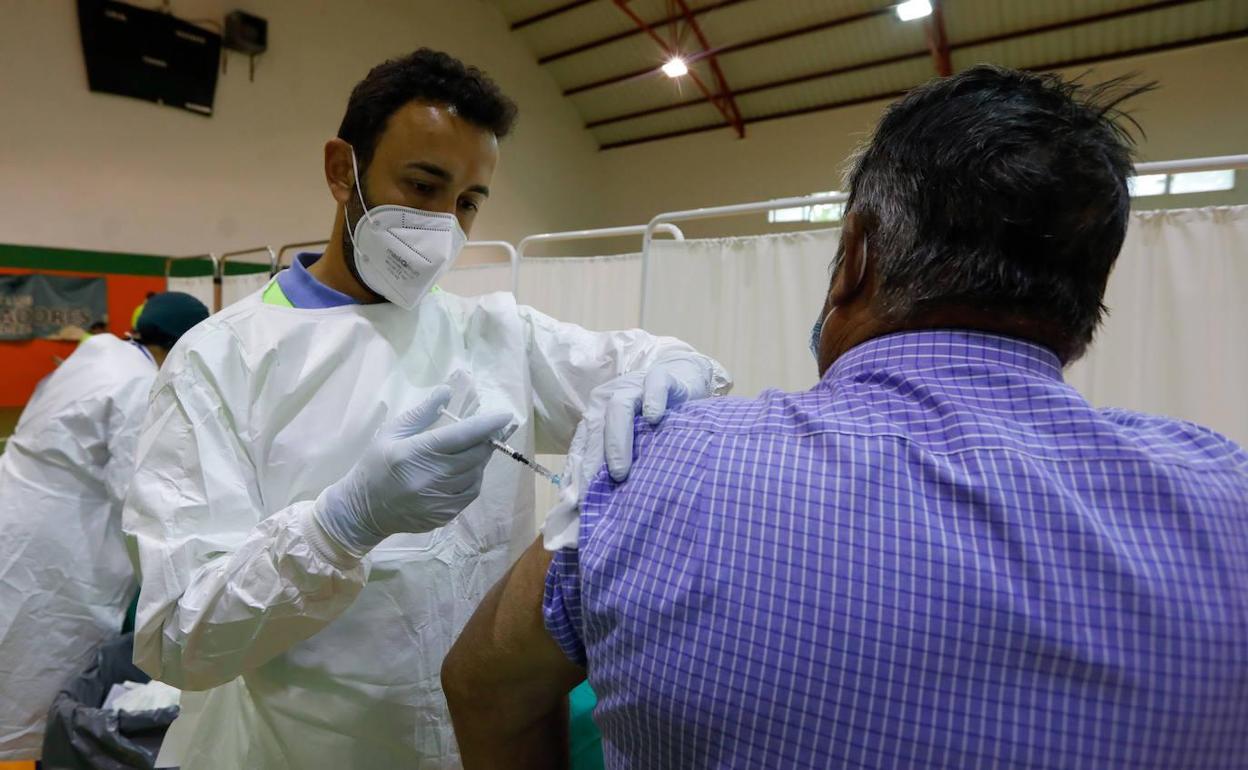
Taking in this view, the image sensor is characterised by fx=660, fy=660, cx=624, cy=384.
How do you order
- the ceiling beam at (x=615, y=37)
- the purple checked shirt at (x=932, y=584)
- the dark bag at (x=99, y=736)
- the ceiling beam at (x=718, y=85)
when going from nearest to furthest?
the purple checked shirt at (x=932, y=584)
the dark bag at (x=99, y=736)
the ceiling beam at (x=615, y=37)
the ceiling beam at (x=718, y=85)

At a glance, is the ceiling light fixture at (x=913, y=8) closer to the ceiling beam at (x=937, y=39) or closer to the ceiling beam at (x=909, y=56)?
the ceiling beam at (x=937, y=39)

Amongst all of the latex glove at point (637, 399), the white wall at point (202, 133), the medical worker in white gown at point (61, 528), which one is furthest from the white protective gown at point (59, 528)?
the white wall at point (202, 133)

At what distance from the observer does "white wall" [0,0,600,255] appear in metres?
4.45

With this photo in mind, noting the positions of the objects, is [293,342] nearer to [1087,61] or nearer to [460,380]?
[460,380]

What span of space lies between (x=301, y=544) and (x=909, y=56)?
7413 mm

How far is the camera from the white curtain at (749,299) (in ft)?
6.91

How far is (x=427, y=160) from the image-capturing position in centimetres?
107

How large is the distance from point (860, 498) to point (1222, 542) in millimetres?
237

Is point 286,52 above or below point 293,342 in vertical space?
above

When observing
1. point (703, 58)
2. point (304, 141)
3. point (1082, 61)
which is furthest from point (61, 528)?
point (1082, 61)

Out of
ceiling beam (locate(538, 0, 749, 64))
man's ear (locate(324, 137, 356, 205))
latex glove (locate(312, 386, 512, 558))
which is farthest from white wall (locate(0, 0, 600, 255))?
latex glove (locate(312, 386, 512, 558))

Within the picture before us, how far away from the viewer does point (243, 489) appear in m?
0.89

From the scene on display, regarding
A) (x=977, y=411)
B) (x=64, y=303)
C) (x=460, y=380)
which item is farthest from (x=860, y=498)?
(x=64, y=303)

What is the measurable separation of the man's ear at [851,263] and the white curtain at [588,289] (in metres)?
1.99
